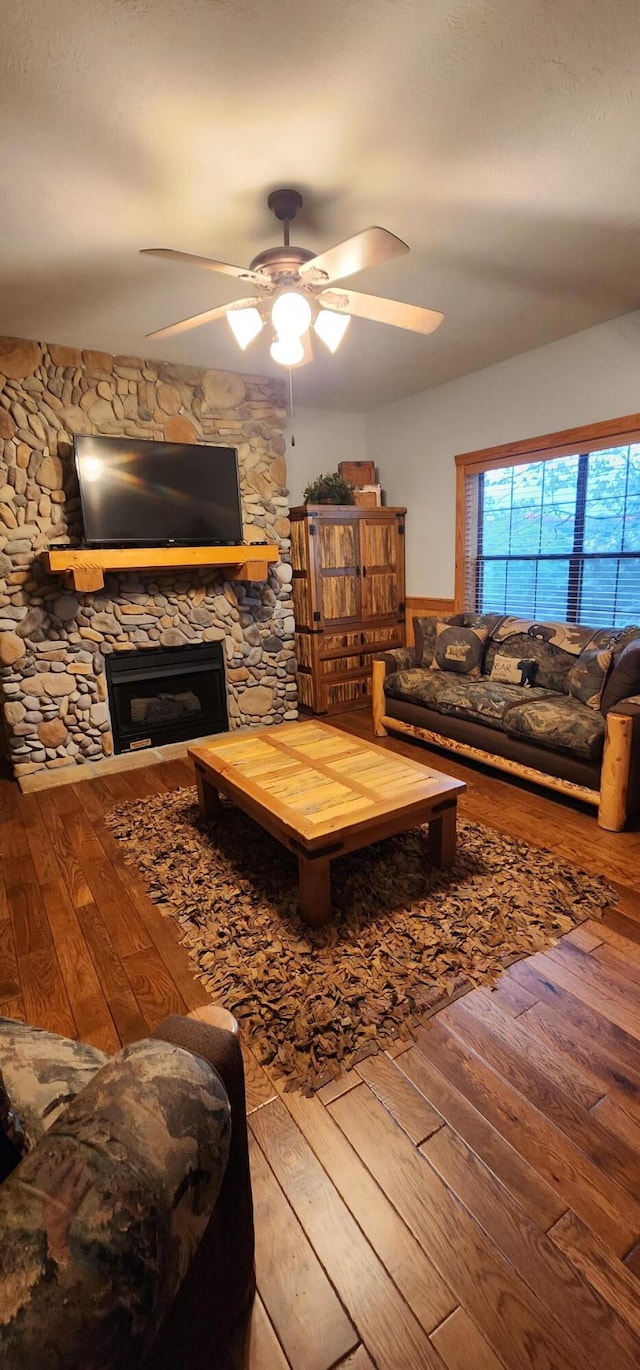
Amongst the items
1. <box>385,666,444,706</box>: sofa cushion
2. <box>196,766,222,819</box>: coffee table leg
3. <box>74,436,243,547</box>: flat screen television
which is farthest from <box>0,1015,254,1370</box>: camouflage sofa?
<box>74,436,243,547</box>: flat screen television

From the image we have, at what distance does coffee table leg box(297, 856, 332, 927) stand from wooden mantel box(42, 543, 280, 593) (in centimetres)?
232

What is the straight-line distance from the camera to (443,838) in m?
2.45

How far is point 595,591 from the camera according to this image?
12.7ft

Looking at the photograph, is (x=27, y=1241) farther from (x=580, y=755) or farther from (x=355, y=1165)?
(x=580, y=755)

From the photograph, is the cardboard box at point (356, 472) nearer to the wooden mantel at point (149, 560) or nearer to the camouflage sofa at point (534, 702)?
the wooden mantel at point (149, 560)

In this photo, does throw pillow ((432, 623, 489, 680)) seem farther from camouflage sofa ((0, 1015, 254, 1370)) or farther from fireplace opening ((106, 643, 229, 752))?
camouflage sofa ((0, 1015, 254, 1370))

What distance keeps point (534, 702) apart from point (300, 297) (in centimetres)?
236

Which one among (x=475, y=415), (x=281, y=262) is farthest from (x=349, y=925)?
(x=475, y=415)

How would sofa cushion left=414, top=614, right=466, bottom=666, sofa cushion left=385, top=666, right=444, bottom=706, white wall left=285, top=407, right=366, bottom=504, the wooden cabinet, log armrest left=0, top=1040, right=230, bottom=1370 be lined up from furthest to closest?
white wall left=285, top=407, right=366, bottom=504, the wooden cabinet, sofa cushion left=414, top=614, right=466, bottom=666, sofa cushion left=385, top=666, right=444, bottom=706, log armrest left=0, top=1040, right=230, bottom=1370

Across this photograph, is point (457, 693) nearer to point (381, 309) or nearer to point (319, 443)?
point (381, 309)

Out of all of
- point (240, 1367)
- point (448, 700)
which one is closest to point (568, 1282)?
point (240, 1367)

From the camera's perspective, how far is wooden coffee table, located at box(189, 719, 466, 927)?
2.08 m

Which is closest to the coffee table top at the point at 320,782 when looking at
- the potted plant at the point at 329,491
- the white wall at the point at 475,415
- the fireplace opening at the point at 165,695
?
the fireplace opening at the point at 165,695

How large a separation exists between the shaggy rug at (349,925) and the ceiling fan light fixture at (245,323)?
2.21 meters
